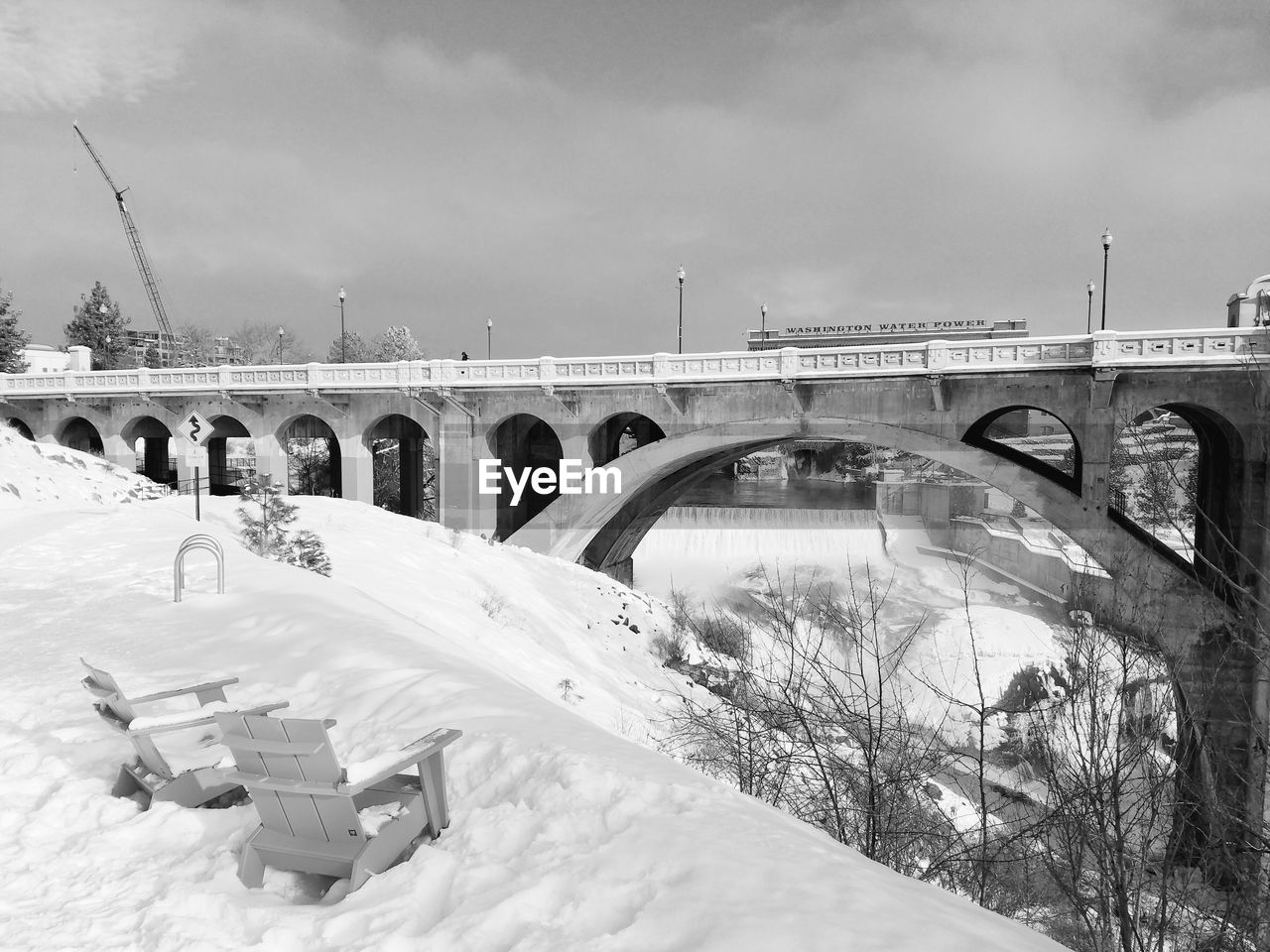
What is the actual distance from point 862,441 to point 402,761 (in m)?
20.6

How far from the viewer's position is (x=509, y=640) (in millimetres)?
14531

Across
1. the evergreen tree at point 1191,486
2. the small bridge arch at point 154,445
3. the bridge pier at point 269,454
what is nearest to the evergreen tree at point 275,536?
the evergreen tree at point 1191,486

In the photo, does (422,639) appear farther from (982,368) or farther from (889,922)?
(982,368)

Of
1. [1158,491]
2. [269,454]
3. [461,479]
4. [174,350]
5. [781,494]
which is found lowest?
[781,494]

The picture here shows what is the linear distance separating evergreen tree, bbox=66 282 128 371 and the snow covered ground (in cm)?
6922

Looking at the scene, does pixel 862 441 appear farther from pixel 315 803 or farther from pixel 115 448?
pixel 115 448

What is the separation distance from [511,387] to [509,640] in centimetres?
1349

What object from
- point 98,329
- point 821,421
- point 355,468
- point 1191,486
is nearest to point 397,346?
point 98,329

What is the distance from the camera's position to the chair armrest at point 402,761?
10.9 ft

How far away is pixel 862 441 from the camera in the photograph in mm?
22312

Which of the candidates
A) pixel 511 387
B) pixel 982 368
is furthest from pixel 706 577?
pixel 982 368

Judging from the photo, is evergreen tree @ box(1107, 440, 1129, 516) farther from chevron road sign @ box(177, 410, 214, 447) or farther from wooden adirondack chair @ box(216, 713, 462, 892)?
wooden adirondack chair @ box(216, 713, 462, 892)

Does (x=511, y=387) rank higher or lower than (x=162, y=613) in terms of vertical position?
higher

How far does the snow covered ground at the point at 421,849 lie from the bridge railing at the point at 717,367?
15.2 m
